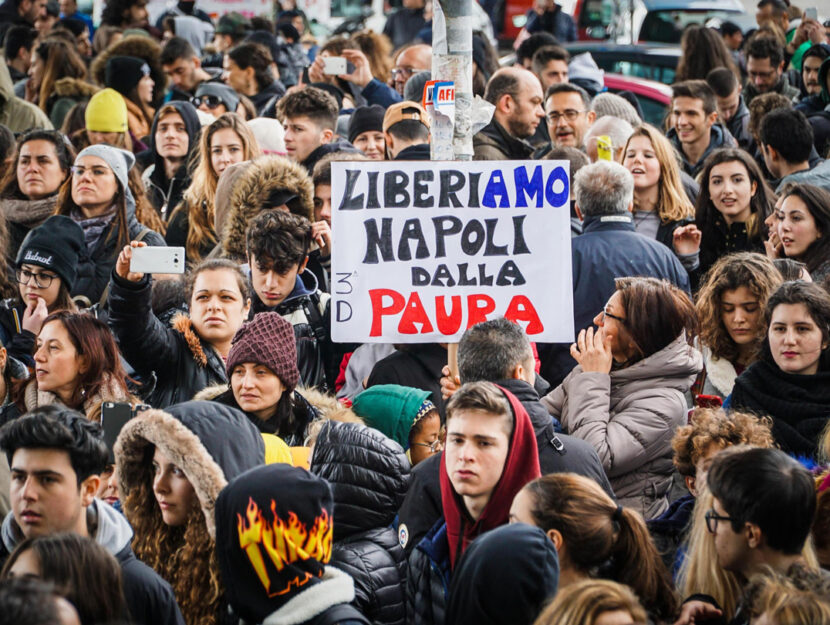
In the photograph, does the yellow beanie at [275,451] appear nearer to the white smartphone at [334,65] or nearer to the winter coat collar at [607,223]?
the winter coat collar at [607,223]

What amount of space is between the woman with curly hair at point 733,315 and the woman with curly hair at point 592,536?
220 cm

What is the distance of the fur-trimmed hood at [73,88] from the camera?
38.5ft

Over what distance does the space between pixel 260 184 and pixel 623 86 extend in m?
7.40

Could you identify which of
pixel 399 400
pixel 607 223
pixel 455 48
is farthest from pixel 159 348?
pixel 607 223

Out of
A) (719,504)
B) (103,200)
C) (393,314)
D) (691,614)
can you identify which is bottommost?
(691,614)

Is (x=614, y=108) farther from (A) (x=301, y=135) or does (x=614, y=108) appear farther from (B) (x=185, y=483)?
(B) (x=185, y=483)

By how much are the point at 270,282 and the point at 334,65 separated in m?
5.33

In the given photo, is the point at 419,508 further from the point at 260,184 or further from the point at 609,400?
the point at 260,184

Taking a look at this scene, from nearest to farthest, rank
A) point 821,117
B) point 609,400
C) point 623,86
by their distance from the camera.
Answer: point 609,400
point 821,117
point 623,86

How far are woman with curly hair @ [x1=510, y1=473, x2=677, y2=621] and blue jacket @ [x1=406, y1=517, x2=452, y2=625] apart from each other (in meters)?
0.36

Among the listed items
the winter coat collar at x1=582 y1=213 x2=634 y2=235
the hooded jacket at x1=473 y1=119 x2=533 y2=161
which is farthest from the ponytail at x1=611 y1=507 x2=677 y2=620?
the hooded jacket at x1=473 y1=119 x2=533 y2=161

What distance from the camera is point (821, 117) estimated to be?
10.2 meters

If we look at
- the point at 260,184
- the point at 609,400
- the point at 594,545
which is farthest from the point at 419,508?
the point at 260,184

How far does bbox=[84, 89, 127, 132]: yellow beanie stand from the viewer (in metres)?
→ 9.93
